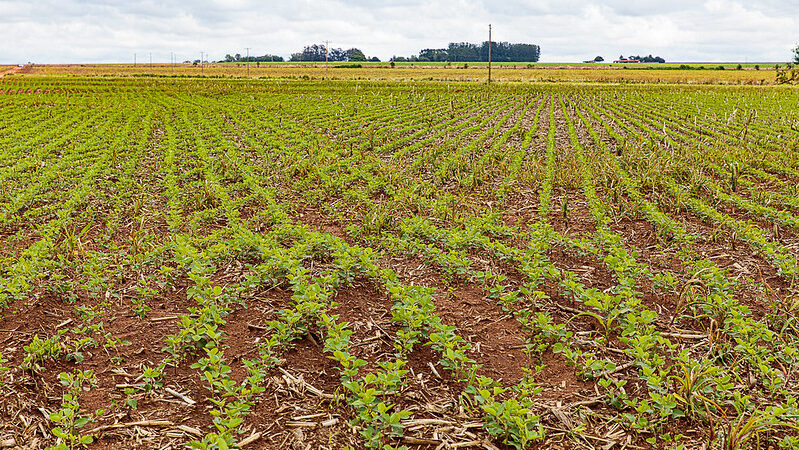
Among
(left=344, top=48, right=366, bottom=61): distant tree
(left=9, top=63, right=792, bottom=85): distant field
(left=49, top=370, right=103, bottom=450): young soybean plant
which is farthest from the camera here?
(left=344, top=48, right=366, bottom=61): distant tree

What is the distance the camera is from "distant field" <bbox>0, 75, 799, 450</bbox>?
349 cm

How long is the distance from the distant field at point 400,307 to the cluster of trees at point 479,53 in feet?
544

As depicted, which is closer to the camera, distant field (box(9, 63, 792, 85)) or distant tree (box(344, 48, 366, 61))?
distant field (box(9, 63, 792, 85))

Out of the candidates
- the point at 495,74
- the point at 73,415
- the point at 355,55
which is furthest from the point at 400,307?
the point at 355,55

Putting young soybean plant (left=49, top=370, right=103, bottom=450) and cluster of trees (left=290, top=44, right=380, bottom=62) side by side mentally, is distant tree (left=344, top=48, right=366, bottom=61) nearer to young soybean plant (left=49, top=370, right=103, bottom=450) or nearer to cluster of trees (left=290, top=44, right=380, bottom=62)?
cluster of trees (left=290, top=44, right=380, bottom=62)

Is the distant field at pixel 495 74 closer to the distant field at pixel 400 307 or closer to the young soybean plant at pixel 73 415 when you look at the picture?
the distant field at pixel 400 307

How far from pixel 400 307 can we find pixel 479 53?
604ft

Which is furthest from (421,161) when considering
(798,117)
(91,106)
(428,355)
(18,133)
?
(91,106)

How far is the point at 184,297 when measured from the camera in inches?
213

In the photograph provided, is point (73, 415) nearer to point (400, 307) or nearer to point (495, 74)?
point (400, 307)

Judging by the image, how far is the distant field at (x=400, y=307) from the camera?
3494 millimetres

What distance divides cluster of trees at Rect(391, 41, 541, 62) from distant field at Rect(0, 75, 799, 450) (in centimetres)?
16580

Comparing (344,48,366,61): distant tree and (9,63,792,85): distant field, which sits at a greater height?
(344,48,366,61): distant tree

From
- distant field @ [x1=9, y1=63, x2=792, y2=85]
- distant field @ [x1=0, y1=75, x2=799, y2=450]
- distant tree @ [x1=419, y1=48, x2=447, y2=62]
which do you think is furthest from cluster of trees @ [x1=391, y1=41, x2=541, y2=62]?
distant field @ [x1=0, y1=75, x2=799, y2=450]
